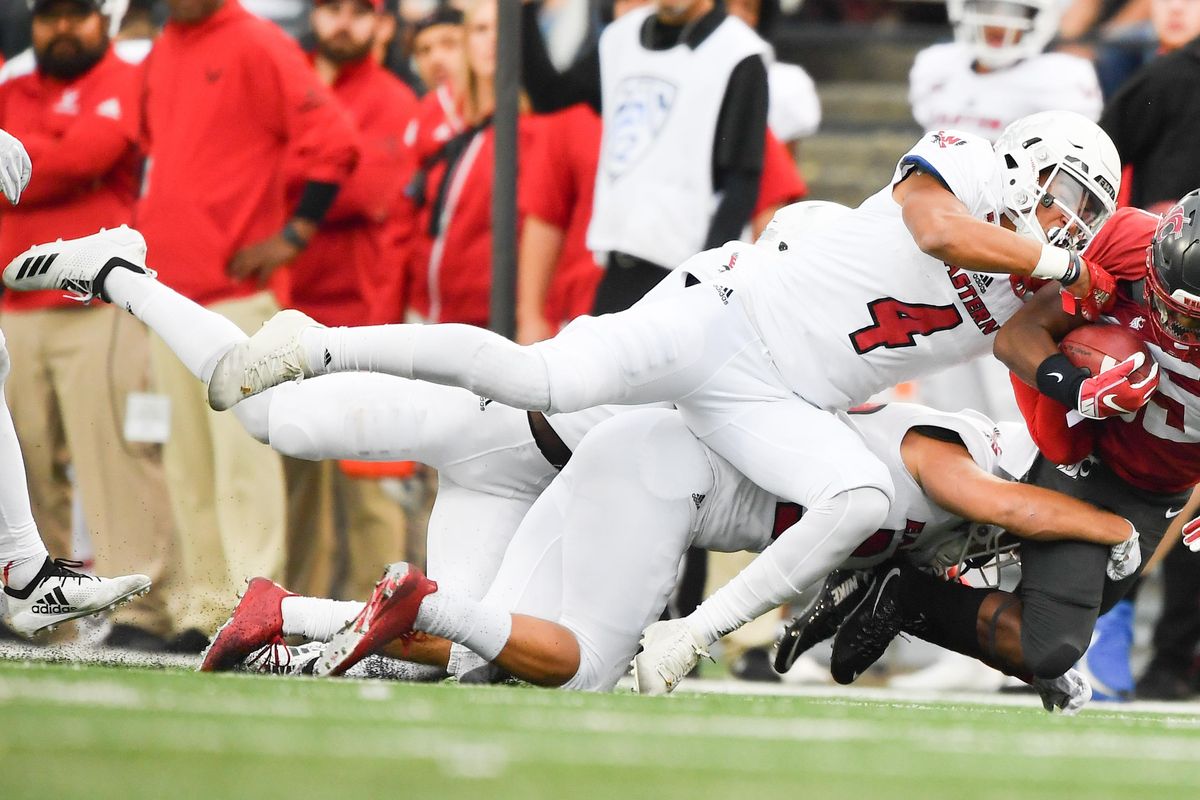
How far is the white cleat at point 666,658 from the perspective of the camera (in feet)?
14.1

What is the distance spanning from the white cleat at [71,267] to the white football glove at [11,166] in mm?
158

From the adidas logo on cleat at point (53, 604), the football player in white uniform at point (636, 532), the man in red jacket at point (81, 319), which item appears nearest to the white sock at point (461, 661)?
the football player in white uniform at point (636, 532)

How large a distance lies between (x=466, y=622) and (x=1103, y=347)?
1.60 meters

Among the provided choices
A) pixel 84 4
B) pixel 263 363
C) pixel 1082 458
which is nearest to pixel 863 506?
pixel 1082 458

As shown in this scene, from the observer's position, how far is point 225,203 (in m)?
6.42

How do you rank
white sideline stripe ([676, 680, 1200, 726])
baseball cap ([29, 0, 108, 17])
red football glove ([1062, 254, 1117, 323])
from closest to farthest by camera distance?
red football glove ([1062, 254, 1117, 323]) < white sideline stripe ([676, 680, 1200, 726]) < baseball cap ([29, 0, 108, 17])

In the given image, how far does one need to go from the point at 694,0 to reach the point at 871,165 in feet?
13.1

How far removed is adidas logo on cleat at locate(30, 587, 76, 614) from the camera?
4703mm

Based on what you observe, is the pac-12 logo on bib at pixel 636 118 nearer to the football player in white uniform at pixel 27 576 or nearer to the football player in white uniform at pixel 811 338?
the football player in white uniform at pixel 811 338

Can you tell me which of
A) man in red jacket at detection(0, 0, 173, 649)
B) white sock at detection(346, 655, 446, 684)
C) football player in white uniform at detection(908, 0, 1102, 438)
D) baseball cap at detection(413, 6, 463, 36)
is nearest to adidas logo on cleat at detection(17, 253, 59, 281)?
white sock at detection(346, 655, 446, 684)

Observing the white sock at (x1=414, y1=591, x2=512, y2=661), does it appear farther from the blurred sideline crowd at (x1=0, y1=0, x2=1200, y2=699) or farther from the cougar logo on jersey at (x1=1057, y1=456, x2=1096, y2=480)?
the blurred sideline crowd at (x1=0, y1=0, x2=1200, y2=699)

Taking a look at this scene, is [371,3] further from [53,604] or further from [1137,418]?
[1137,418]

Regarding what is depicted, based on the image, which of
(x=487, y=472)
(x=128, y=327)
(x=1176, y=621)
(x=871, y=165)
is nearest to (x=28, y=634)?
(x=487, y=472)

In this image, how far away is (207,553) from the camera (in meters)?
6.34
